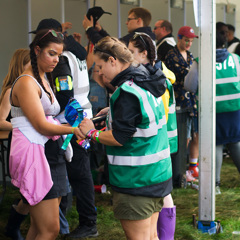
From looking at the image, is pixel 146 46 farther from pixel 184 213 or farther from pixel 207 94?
pixel 184 213

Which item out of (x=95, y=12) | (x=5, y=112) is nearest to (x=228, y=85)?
(x=95, y=12)

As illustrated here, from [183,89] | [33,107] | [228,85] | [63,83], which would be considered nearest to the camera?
[33,107]

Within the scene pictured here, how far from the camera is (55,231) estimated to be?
310 centimetres

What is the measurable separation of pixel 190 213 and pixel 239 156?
1025mm

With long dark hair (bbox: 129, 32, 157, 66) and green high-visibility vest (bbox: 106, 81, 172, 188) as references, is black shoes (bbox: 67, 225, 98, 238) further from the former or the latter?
green high-visibility vest (bbox: 106, 81, 172, 188)

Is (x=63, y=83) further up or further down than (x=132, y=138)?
further up

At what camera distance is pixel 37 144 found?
302 centimetres

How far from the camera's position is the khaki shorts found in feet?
9.07

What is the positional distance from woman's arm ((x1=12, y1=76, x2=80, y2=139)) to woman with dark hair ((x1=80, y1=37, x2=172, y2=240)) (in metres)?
0.23

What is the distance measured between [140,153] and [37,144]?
654mm

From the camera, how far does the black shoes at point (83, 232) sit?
438 centimetres

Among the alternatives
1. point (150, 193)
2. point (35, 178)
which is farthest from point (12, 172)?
point (150, 193)

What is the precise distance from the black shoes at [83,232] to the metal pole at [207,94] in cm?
101

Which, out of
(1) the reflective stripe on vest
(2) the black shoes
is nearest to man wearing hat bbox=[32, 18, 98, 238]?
(2) the black shoes
